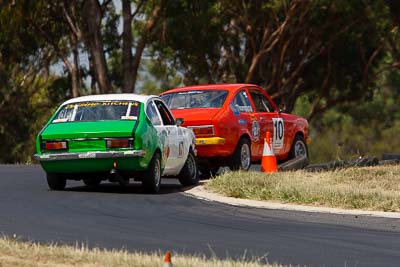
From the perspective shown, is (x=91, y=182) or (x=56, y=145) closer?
(x=56, y=145)

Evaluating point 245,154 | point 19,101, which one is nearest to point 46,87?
point 19,101

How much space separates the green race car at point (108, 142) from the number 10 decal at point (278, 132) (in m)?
3.91

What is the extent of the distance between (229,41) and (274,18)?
392cm

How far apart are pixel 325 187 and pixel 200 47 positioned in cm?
2554

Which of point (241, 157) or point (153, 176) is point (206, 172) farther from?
point (153, 176)

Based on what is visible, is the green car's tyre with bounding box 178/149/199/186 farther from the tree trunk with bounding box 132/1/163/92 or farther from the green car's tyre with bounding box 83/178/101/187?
the tree trunk with bounding box 132/1/163/92

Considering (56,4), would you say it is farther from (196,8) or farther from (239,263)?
(239,263)

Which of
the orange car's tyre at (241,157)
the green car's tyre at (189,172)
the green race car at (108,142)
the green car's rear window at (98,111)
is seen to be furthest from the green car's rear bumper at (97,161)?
the orange car's tyre at (241,157)

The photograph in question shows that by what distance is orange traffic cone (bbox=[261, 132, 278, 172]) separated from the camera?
1950 centimetres

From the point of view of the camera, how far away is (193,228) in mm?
12547

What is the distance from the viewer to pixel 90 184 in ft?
60.2

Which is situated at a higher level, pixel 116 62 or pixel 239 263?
pixel 116 62

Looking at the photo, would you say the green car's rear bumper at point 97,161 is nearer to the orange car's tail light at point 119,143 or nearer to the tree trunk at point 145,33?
the orange car's tail light at point 119,143

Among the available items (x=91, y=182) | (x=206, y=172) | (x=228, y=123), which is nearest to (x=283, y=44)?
(x=206, y=172)
